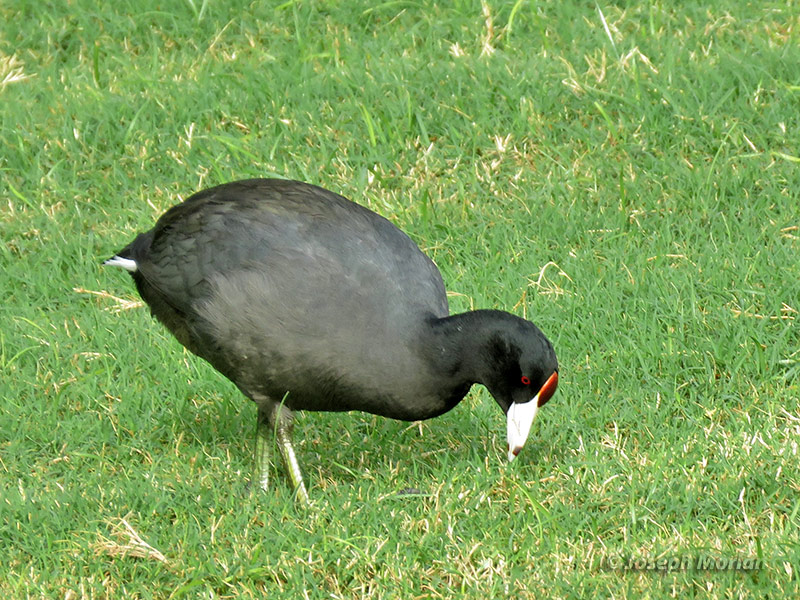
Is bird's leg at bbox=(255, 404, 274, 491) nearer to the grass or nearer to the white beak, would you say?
the grass

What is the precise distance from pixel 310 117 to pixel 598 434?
8.36 feet

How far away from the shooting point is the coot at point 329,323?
3941 millimetres

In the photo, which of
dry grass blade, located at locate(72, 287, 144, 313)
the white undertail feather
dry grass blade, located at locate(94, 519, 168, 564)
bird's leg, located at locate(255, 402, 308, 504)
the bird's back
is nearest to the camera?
dry grass blade, located at locate(94, 519, 168, 564)

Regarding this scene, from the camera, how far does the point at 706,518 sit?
3.96 m

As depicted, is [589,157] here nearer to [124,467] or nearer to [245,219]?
[245,219]

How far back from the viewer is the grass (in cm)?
388

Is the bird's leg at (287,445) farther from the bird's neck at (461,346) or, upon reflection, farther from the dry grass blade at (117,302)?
the dry grass blade at (117,302)

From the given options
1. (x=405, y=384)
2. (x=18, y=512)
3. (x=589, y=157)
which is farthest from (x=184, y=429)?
(x=589, y=157)

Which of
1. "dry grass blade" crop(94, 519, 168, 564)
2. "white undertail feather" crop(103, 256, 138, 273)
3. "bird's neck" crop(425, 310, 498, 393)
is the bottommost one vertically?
"dry grass blade" crop(94, 519, 168, 564)

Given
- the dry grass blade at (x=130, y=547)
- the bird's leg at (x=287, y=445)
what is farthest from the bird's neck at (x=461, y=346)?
the dry grass blade at (x=130, y=547)

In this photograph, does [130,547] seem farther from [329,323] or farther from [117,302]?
[117,302]

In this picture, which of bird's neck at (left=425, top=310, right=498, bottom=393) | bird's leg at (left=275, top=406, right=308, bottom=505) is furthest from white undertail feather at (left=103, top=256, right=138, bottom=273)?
bird's neck at (left=425, top=310, right=498, bottom=393)

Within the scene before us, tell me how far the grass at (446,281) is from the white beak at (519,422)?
231 mm

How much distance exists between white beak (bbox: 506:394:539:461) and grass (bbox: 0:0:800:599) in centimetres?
23
